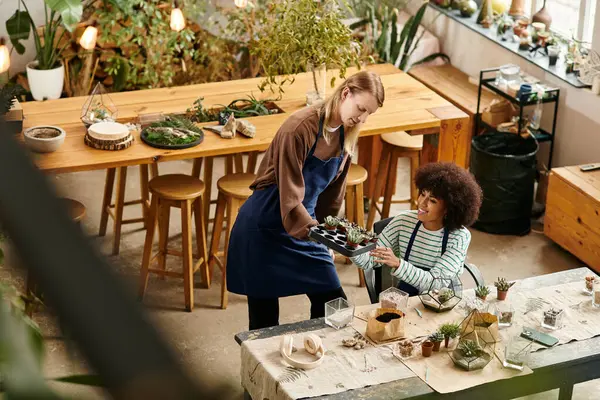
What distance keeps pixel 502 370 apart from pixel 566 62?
3.70 meters

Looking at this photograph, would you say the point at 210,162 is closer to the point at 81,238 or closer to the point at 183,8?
the point at 183,8

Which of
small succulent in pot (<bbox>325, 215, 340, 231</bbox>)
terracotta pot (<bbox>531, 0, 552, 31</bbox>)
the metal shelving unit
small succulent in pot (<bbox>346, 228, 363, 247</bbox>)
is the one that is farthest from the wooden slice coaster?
terracotta pot (<bbox>531, 0, 552, 31</bbox>)

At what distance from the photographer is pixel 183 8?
7.67 meters

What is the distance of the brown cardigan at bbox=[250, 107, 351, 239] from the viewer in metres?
3.64

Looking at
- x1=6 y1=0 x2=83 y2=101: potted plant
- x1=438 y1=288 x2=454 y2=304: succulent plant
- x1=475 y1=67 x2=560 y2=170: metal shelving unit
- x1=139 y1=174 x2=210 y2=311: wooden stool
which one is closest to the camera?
x1=438 y1=288 x2=454 y2=304: succulent plant

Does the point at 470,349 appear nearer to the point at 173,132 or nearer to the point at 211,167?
the point at 173,132

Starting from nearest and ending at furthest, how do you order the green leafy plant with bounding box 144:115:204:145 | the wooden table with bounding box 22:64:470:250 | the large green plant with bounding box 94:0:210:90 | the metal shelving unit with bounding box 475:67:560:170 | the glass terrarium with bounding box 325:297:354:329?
1. the glass terrarium with bounding box 325:297:354:329
2. the wooden table with bounding box 22:64:470:250
3. the green leafy plant with bounding box 144:115:204:145
4. the metal shelving unit with bounding box 475:67:560:170
5. the large green plant with bounding box 94:0:210:90

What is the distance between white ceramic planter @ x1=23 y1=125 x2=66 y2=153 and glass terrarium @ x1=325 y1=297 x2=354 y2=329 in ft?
5.98

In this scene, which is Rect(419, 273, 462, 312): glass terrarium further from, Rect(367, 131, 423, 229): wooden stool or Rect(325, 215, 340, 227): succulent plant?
Rect(367, 131, 423, 229): wooden stool

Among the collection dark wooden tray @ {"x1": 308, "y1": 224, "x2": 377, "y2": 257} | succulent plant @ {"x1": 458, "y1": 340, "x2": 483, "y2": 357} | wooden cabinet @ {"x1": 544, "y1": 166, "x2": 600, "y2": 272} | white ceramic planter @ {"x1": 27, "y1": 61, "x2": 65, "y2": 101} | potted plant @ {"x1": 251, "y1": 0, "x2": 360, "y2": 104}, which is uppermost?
potted plant @ {"x1": 251, "y1": 0, "x2": 360, "y2": 104}

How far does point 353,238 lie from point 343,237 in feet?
0.26

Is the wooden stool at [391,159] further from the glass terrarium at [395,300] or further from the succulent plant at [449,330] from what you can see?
the succulent plant at [449,330]

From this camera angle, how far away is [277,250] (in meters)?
3.87

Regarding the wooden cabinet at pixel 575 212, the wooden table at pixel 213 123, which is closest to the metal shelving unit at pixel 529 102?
the wooden cabinet at pixel 575 212
